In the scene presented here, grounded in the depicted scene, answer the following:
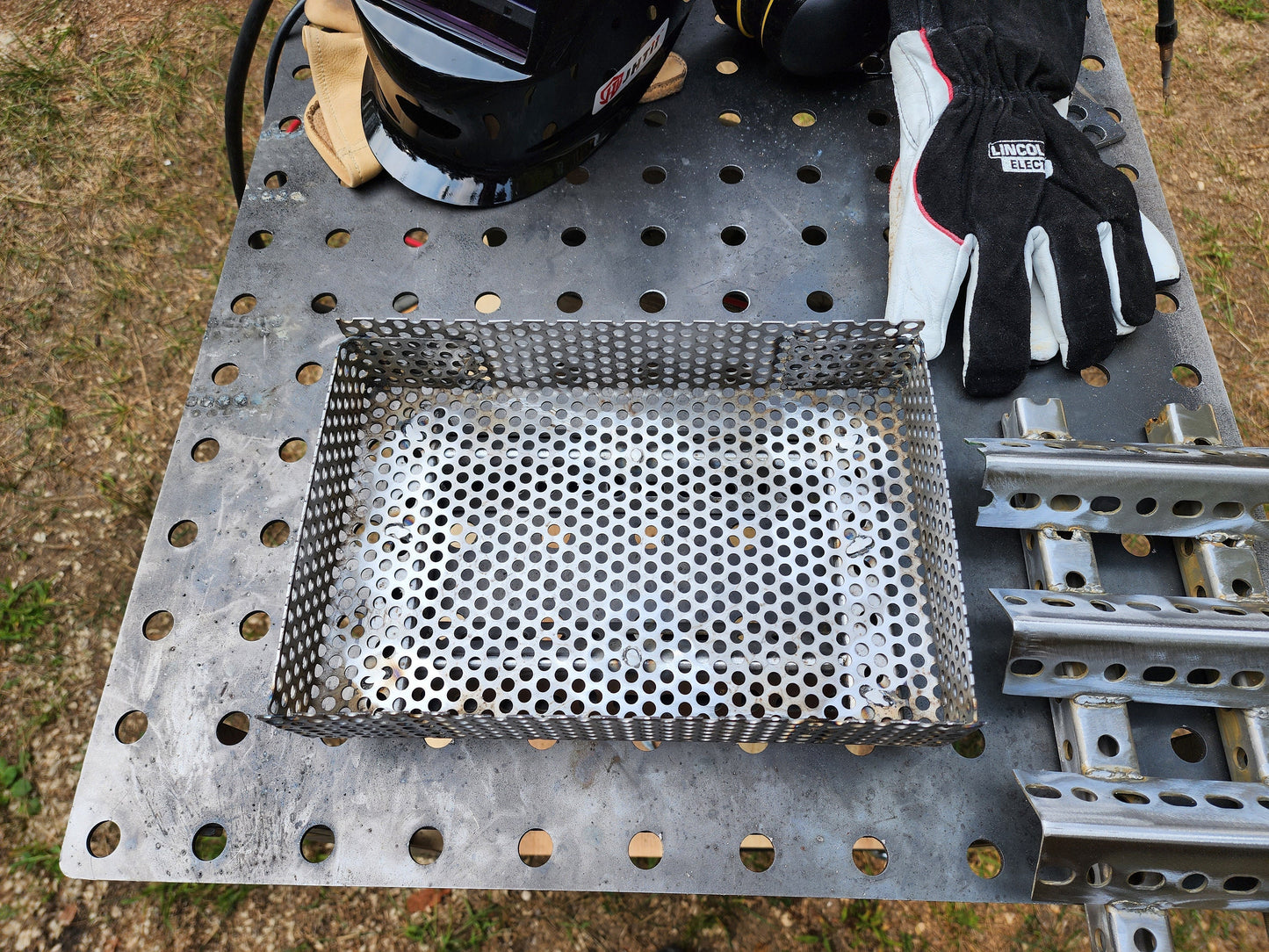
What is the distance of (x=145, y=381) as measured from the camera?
5.05ft

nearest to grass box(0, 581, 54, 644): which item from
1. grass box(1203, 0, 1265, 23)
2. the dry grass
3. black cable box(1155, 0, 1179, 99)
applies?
the dry grass

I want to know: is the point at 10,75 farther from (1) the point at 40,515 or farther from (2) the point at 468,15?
(2) the point at 468,15

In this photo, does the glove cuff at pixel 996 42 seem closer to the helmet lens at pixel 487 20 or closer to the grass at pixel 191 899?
the helmet lens at pixel 487 20

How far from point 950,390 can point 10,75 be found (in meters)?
2.23

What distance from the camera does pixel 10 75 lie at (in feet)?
5.79

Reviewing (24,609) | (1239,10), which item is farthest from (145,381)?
(1239,10)

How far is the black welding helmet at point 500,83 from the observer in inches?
26.5

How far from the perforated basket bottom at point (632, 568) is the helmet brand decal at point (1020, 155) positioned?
31 centimetres

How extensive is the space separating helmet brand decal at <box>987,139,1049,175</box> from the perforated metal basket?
284 mm

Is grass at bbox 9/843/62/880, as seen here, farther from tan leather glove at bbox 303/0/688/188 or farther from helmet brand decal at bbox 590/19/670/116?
helmet brand decal at bbox 590/19/670/116

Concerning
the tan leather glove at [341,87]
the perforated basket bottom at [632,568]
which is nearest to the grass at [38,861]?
the perforated basket bottom at [632,568]

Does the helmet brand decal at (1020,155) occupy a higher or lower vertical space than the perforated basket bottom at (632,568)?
higher

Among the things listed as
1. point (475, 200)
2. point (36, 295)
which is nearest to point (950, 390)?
point (475, 200)

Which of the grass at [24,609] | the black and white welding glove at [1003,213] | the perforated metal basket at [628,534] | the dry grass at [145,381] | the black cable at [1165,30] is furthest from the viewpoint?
the grass at [24,609]
